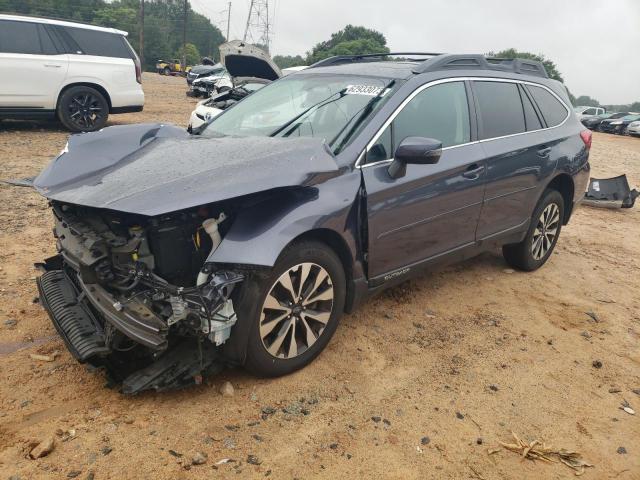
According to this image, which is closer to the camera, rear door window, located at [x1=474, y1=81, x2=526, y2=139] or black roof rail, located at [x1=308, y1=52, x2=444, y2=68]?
rear door window, located at [x1=474, y1=81, x2=526, y2=139]

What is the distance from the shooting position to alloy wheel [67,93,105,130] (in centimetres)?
942

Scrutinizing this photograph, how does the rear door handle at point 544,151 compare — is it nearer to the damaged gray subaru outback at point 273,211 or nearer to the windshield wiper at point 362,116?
the damaged gray subaru outback at point 273,211

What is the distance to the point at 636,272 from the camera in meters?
5.38

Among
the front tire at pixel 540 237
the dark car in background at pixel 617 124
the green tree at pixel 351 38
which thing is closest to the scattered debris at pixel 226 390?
the front tire at pixel 540 237

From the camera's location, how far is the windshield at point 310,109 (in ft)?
10.8

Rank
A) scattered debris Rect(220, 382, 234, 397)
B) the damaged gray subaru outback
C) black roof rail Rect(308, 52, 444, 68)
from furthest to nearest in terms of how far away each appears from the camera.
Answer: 1. black roof rail Rect(308, 52, 444, 68)
2. scattered debris Rect(220, 382, 234, 397)
3. the damaged gray subaru outback

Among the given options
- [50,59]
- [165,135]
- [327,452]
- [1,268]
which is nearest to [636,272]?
[327,452]

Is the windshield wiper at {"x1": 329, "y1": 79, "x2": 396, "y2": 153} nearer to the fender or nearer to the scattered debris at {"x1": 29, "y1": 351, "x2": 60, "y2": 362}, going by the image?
the fender

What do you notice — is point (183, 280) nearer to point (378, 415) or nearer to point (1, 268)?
point (378, 415)

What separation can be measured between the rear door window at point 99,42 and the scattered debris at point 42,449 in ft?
29.0

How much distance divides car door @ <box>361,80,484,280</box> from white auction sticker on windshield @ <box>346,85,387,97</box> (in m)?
0.20

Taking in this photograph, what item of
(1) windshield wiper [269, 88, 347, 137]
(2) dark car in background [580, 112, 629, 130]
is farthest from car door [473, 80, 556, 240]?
(2) dark car in background [580, 112, 629, 130]

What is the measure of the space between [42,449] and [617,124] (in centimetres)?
3385

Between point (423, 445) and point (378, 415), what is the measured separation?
11.3 inches
